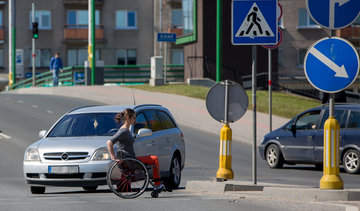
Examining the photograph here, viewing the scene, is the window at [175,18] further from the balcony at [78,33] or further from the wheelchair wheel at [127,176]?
the wheelchair wheel at [127,176]

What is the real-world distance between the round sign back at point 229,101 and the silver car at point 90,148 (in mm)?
1120

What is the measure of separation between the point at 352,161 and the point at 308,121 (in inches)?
72.0

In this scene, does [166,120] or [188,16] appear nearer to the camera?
[166,120]

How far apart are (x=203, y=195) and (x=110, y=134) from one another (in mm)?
1968

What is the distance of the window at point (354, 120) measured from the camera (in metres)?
18.1

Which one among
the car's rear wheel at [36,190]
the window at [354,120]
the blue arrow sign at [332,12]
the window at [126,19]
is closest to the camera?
the blue arrow sign at [332,12]

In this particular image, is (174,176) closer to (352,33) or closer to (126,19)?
(352,33)

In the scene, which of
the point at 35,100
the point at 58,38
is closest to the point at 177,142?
the point at 35,100

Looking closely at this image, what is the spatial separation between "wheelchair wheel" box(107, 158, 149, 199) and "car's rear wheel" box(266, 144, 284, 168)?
8199 millimetres

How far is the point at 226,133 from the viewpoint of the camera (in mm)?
14016

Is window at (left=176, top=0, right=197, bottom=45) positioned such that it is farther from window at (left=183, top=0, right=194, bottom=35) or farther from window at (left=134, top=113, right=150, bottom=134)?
window at (left=134, top=113, right=150, bottom=134)

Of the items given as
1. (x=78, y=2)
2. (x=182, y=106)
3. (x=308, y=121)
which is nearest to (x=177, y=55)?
(x=78, y=2)

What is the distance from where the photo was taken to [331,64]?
11.5m

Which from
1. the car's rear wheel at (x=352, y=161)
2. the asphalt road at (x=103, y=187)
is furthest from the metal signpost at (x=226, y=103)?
the car's rear wheel at (x=352, y=161)
